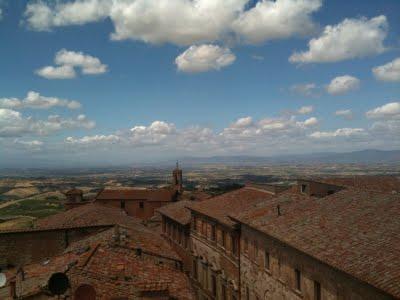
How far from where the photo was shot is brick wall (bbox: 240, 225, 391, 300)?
15430mm

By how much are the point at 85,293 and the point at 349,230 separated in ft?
36.7

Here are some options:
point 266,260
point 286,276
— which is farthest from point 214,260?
point 286,276

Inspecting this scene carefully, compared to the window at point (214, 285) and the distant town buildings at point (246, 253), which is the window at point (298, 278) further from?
the window at point (214, 285)

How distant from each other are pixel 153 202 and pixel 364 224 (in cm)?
6479

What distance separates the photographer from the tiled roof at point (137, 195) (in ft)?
265

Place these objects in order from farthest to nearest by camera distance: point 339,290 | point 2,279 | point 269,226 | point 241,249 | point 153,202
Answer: point 153,202 → point 241,249 → point 269,226 → point 2,279 → point 339,290

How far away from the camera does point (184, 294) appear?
18.7 m

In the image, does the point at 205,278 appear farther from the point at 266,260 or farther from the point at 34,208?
the point at 34,208

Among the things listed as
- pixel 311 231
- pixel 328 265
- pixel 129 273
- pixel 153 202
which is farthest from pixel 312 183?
pixel 153 202

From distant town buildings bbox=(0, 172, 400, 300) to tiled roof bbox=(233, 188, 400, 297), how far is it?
0.05 m

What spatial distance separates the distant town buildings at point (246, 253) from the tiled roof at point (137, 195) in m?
41.5

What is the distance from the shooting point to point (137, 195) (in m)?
Result: 81.9

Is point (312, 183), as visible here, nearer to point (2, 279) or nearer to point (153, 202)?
point (2, 279)

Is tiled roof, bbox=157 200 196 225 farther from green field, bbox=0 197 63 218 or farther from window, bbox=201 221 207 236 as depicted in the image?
green field, bbox=0 197 63 218
